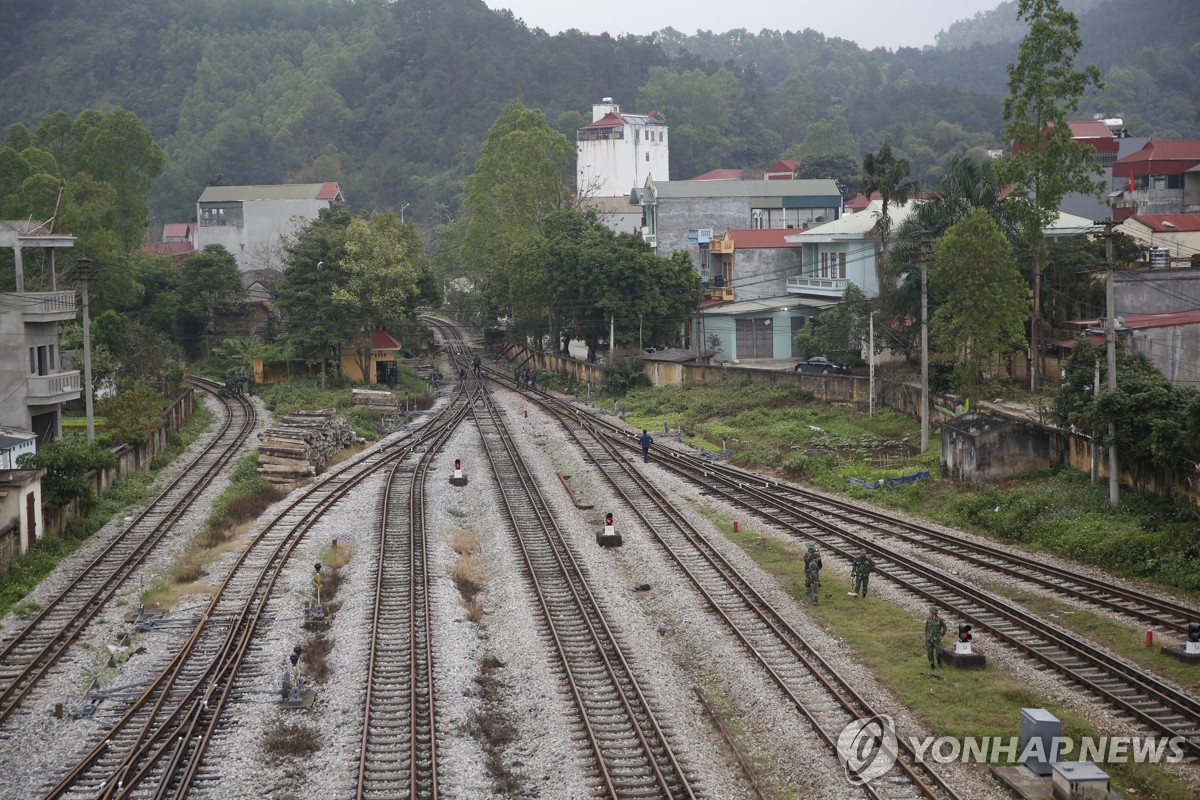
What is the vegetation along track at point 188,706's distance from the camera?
49.2 feet

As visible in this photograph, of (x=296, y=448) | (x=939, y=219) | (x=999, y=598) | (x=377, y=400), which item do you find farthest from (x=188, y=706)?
(x=939, y=219)

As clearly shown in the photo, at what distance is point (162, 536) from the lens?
95.3ft

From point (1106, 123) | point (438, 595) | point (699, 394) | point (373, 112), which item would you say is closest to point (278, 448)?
point (438, 595)

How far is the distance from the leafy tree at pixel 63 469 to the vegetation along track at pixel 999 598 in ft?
51.9

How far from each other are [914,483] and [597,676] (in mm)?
15971

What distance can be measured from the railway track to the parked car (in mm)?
21037

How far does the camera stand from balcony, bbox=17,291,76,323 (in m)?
36.2

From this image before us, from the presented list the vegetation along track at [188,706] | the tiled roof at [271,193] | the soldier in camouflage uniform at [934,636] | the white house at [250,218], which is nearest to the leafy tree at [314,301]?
the vegetation along track at [188,706]

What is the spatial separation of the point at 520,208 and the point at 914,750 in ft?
191

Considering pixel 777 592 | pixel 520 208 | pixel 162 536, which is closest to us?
pixel 777 592

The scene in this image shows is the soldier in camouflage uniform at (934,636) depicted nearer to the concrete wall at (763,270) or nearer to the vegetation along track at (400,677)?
the vegetation along track at (400,677)

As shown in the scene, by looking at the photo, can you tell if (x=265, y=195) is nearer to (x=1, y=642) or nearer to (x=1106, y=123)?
(x=1106, y=123)

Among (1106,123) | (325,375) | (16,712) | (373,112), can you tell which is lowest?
(16,712)

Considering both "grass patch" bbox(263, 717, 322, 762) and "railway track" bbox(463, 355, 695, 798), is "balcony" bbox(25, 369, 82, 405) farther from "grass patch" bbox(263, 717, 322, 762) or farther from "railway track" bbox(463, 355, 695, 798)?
"grass patch" bbox(263, 717, 322, 762)
